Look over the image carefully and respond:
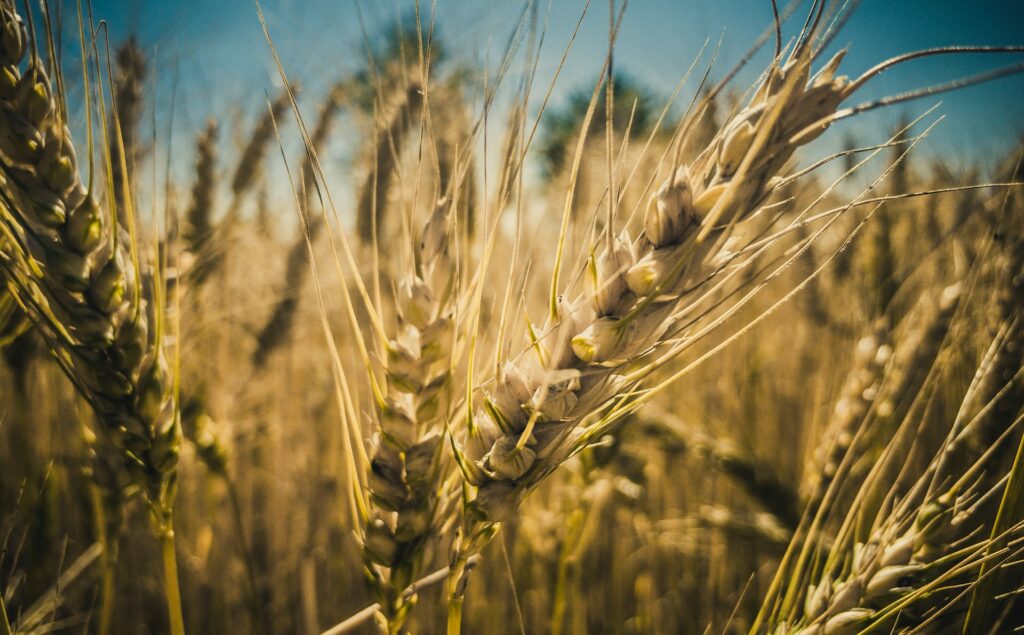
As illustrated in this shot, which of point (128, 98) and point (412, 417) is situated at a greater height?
point (128, 98)

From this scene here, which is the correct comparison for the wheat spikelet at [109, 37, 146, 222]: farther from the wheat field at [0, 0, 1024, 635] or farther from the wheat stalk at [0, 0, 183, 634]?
the wheat stalk at [0, 0, 183, 634]

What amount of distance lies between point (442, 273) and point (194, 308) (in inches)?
34.9

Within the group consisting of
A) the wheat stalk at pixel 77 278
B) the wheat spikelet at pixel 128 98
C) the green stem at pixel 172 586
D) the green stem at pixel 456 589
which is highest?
the wheat spikelet at pixel 128 98

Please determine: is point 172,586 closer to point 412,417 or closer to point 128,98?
point 412,417

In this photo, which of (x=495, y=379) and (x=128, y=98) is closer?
(x=495, y=379)

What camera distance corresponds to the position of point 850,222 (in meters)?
1.95

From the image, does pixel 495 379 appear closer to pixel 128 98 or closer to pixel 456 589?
pixel 456 589

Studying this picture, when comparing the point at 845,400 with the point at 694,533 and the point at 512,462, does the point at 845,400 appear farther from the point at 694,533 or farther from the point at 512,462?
the point at 512,462

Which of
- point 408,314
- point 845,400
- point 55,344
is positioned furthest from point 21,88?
point 845,400

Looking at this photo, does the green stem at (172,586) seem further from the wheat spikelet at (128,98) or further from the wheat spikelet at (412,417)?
the wheat spikelet at (128,98)

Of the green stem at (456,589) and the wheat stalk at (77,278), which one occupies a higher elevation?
the wheat stalk at (77,278)

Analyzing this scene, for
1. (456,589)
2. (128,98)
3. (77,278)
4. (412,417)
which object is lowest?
(456,589)

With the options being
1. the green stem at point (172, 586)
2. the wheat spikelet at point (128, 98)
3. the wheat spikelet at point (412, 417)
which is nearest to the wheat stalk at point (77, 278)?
the green stem at point (172, 586)

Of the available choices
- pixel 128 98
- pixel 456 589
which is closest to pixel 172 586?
pixel 456 589
